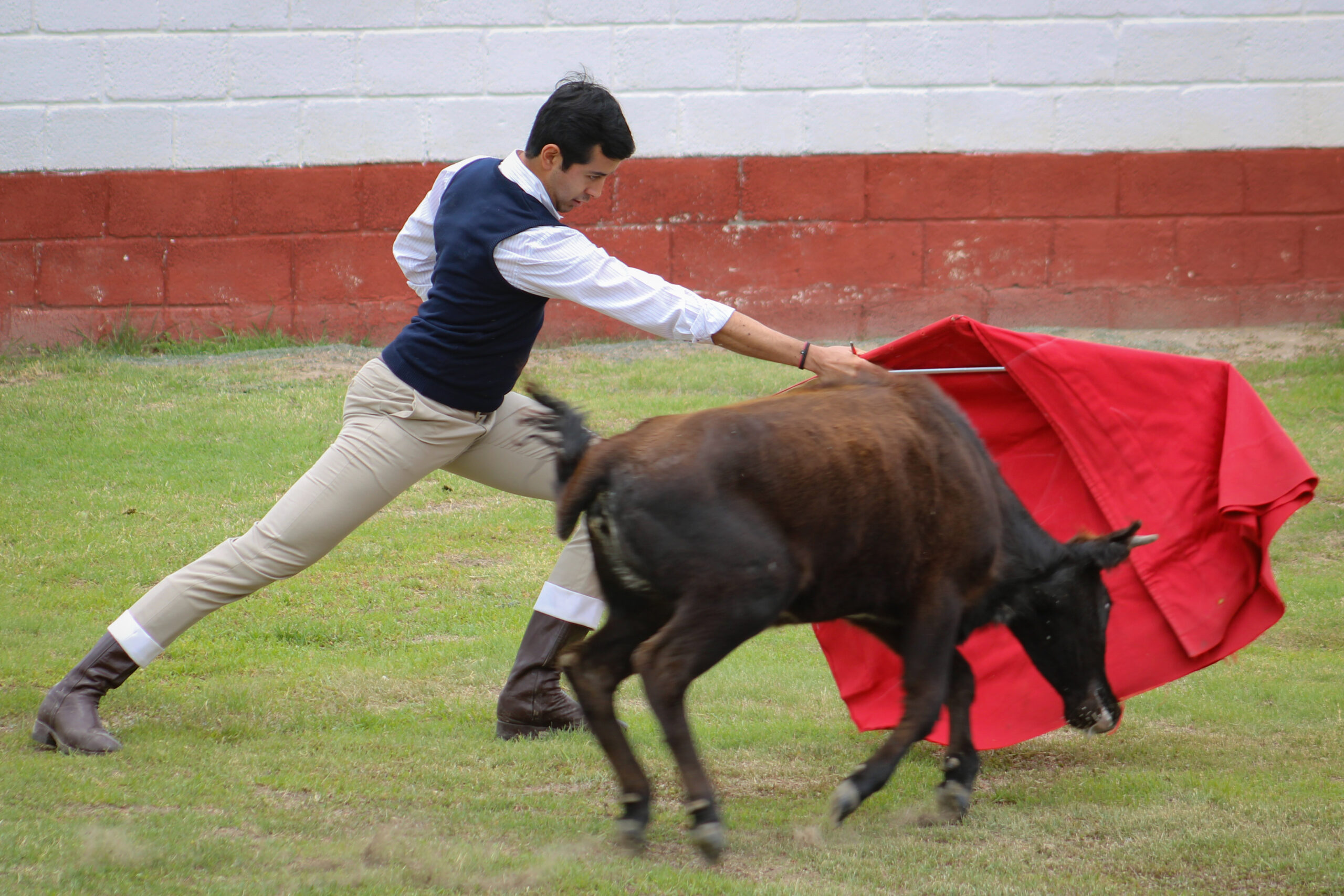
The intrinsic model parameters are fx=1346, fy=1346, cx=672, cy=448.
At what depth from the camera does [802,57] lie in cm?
1141

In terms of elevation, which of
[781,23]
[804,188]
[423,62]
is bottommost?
[804,188]

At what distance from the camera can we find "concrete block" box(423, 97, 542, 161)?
1139cm

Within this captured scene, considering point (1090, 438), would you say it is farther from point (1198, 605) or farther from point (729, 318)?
point (729, 318)

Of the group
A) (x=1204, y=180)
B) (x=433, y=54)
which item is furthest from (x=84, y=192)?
(x=1204, y=180)

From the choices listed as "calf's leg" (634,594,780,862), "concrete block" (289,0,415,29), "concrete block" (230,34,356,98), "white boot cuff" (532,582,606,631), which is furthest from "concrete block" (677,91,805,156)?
"calf's leg" (634,594,780,862)

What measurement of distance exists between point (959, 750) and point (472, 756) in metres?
1.63

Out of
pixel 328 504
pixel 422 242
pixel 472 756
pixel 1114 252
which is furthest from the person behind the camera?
pixel 1114 252

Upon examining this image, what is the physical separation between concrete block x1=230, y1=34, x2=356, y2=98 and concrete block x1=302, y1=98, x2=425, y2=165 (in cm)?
17

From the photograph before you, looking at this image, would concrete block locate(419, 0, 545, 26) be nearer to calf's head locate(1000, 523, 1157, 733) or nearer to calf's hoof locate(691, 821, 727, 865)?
calf's head locate(1000, 523, 1157, 733)

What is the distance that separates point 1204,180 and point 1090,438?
24.5 ft

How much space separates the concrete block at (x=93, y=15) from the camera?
11.3 metres

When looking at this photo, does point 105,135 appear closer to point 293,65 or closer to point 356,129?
point 293,65

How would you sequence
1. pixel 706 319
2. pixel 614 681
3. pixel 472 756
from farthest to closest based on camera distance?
pixel 472 756 → pixel 706 319 → pixel 614 681

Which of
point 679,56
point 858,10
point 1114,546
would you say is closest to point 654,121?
point 679,56
